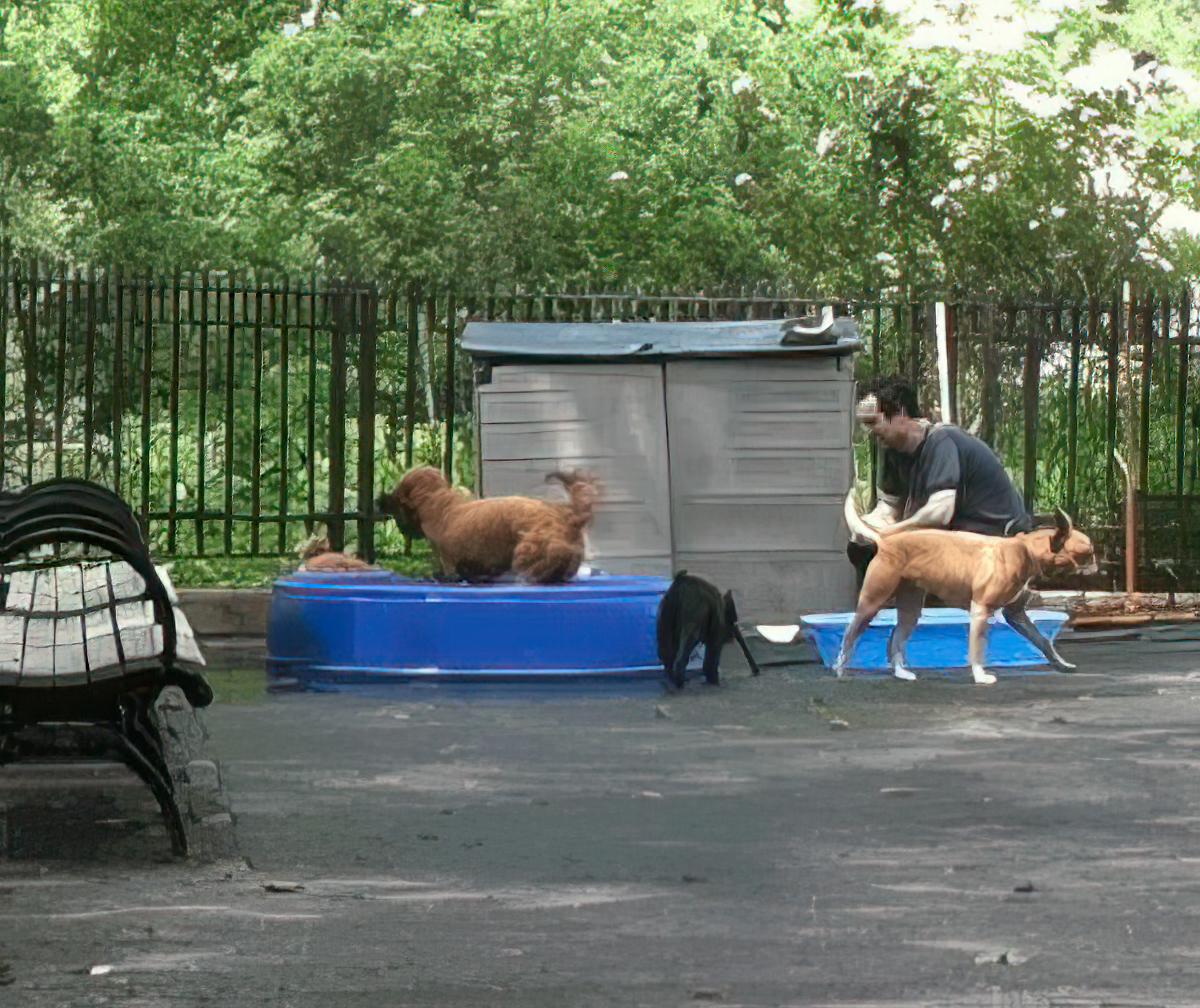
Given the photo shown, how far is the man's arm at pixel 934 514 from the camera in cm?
1205

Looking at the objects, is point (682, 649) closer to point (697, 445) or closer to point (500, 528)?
point (500, 528)

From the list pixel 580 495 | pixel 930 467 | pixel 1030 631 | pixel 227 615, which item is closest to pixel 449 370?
pixel 227 615

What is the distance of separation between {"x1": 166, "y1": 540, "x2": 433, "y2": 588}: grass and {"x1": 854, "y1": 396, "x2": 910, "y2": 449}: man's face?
424 cm

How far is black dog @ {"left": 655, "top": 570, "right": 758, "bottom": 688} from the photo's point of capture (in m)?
11.4

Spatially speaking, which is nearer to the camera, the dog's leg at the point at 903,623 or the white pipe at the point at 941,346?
the dog's leg at the point at 903,623

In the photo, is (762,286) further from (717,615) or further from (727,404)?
(717,615)

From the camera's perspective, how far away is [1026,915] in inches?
233

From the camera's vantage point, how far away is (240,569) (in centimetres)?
1775

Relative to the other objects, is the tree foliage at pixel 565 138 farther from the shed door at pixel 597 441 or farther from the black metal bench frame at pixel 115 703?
the black metal bench frame at pixel 115 703

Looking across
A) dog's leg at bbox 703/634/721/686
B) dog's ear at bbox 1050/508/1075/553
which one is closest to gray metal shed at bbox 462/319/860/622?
dog's leg at bbox 703/634/721/686

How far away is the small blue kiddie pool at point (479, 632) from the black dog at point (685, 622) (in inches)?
9.5

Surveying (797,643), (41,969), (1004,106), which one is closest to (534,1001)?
(41,969)

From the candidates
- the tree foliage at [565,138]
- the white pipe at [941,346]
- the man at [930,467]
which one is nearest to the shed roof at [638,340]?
the white pipe at [941,346]

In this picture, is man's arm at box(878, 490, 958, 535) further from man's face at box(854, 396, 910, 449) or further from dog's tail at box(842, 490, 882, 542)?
man's face at box(854, 396, 910, 449)
